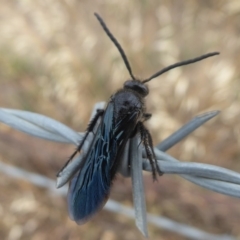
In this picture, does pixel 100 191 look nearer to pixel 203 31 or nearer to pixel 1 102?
pixel 1 102

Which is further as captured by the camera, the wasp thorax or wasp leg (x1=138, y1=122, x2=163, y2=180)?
the wasp thorax

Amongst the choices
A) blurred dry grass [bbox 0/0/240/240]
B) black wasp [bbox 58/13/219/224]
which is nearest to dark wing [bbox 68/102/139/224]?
black wasp [bbox 58/13/219/224]

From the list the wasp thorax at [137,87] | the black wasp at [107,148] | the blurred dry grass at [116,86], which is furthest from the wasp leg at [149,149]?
the blurred dry grass at [116,86]

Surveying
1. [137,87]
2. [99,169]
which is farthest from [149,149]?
[137,87]

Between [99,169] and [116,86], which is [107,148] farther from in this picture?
[116,86]

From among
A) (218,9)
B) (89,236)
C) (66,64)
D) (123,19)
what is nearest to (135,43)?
(123,19)

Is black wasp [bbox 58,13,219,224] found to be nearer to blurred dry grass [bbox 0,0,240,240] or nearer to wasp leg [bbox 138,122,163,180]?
wasp leg [bbox 138,122,163,180]

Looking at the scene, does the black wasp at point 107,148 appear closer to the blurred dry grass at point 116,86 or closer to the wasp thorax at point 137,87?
the wasp thorax at point 137,87
